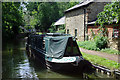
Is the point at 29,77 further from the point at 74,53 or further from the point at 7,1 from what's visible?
the point at 7,1

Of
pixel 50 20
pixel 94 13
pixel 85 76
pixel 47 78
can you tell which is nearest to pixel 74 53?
pixel 85 76

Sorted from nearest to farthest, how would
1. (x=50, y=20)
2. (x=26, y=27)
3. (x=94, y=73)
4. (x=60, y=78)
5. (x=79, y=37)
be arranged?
(x=60, y=78), (x=94, y=73), (x=79, y=37), (x=50, y=20), (x=26, y=27)

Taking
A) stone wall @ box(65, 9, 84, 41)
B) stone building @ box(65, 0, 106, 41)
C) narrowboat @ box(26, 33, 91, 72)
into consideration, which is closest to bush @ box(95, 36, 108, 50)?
stone building @ box(65, 0, 106, 41)

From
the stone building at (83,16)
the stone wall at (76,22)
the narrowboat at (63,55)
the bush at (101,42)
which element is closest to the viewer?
the narrowboat at (63,55)

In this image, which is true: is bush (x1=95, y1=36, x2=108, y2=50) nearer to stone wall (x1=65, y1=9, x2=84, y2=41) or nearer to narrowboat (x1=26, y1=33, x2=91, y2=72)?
stone wall (x1=65, y1=9, x2=84, y2=41)

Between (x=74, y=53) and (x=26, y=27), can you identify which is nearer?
(x=74, y=53)

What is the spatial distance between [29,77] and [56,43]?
277cm

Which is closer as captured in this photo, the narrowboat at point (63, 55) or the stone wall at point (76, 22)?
the narrowboat at point (63, 55)

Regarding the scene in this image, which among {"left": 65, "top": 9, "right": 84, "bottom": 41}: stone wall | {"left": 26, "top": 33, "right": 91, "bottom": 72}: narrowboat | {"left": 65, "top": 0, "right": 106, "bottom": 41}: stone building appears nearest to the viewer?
{"left": 26, "top": 33, "right": 91, "bottom": 72}: narrowboat

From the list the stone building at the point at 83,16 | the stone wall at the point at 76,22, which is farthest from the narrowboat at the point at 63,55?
the stone wall at the point at 76,22

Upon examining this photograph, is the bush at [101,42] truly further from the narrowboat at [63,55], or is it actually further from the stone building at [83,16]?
the narrowboat at [63,55]

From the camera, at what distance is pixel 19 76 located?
328 inches

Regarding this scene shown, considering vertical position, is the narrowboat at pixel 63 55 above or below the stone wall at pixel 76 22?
below

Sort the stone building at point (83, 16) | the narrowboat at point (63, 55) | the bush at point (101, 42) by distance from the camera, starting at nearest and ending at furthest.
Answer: the narrowboat at point (63, 55)
the bush at point (101, 42)
the stone building at point (83, 16)
